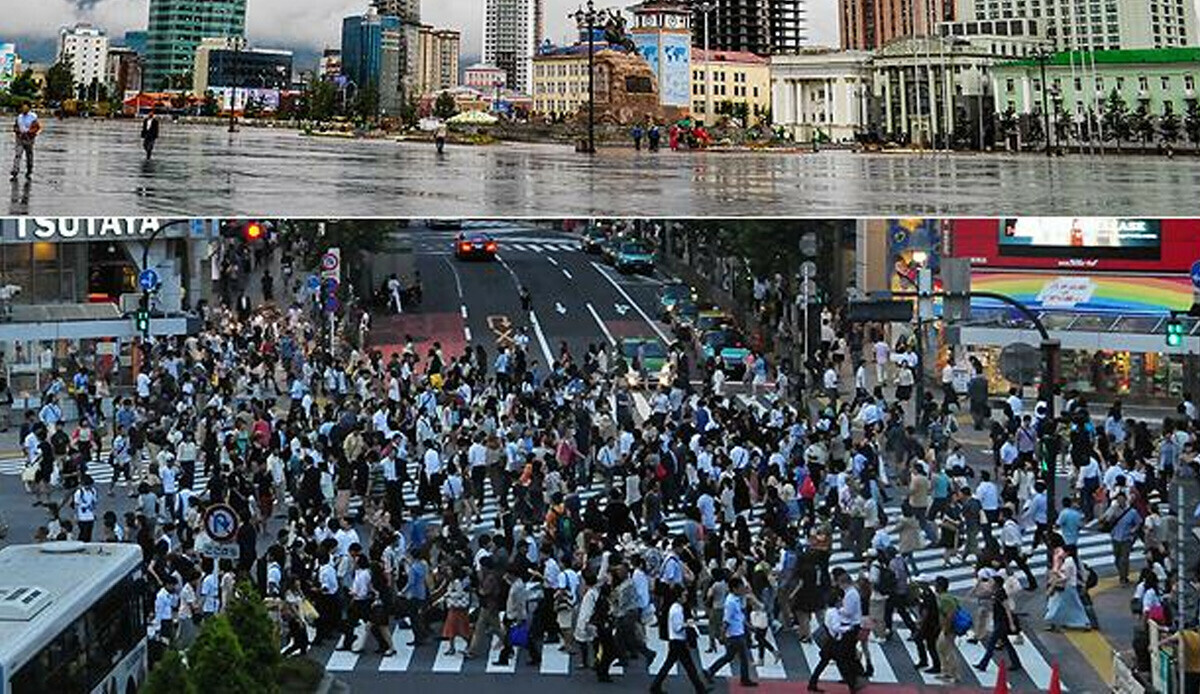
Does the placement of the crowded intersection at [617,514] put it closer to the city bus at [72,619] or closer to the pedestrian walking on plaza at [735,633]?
the pedestrian walking on plaza at [735,633]

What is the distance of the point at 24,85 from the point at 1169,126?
134ft

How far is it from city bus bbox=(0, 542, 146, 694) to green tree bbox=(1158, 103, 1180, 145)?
49817 millimetres

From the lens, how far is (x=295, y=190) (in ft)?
85.7

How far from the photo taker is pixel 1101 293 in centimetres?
3180

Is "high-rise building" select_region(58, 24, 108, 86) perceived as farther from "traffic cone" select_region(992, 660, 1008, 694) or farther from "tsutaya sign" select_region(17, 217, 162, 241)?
"traffic cone" select_region(992, 660, 1008, 694)

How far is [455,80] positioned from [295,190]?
141 feet

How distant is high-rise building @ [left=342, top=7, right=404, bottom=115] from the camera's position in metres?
46.7

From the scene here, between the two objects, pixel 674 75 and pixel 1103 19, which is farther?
pixel 1103 19

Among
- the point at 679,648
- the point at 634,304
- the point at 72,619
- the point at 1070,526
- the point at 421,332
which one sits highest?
the point at 634,304

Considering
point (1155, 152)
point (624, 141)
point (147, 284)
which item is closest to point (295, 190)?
point (147, 284)

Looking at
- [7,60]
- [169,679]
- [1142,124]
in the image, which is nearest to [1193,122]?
[1142,124]

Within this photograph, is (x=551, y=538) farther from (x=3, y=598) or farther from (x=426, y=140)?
(x=426, y=140)

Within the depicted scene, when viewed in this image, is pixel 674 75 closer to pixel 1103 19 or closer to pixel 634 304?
pixel 634 304

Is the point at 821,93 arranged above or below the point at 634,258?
above
